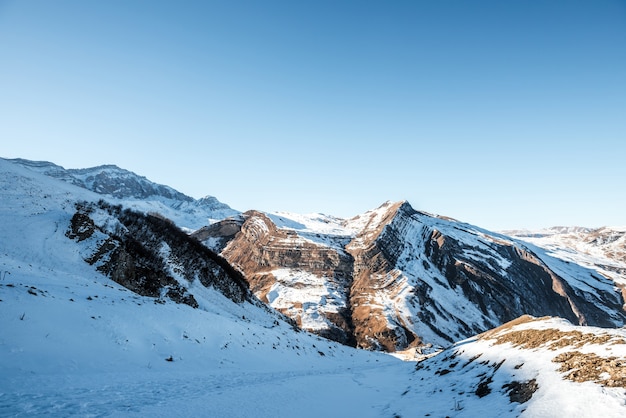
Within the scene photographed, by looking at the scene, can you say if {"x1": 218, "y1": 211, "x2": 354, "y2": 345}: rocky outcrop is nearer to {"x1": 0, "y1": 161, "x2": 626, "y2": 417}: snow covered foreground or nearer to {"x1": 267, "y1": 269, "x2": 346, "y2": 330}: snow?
{"x1": 267, "y1": 269, "x2": 346, "y2": 330}: snow

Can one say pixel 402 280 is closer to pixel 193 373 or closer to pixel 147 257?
pixel 147 257

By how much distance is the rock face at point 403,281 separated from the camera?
117m

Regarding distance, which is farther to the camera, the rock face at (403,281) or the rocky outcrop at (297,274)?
the rocky outcrop at (297,274)

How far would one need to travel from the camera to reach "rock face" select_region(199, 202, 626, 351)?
11688cm

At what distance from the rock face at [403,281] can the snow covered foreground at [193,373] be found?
316 feet

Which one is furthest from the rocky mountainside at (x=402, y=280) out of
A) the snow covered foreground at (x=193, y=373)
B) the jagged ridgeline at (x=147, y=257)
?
the snow covered foreground at (x=193, y=373)

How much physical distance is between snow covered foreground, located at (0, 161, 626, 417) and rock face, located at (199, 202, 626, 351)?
96.5 metres

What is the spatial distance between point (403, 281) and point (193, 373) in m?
132

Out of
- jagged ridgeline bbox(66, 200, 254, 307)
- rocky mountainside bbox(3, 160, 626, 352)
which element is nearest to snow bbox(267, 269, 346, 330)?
rocky mountainside bbox(3, 160, 626, 352)

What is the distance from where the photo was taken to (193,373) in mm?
14406

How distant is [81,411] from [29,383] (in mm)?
2312

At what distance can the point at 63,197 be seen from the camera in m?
40.0

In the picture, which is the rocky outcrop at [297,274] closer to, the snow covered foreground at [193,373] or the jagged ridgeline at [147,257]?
the jagged ridgeline at [147,257]

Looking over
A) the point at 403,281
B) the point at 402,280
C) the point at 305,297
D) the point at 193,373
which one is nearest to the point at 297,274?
the point at 305,297
